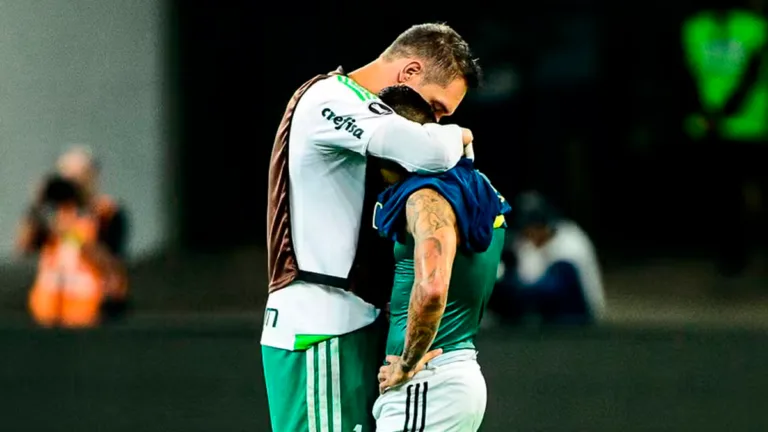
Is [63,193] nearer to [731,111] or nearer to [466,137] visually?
[466,137]

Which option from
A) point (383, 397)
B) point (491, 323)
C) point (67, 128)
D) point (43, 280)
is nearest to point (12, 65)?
point (67, 128)

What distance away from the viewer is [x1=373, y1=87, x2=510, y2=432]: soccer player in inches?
103

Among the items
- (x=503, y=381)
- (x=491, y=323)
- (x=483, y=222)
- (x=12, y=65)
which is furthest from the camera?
(x=12, y=65)

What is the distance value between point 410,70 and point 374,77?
10cm

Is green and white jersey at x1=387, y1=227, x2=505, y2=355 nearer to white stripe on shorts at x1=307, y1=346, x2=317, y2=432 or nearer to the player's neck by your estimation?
white stripe on shorts at x1=307, y1=346, x2=317, y2=432

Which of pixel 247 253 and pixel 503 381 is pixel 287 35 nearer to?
pixel 247 253

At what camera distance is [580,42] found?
798 centimetres

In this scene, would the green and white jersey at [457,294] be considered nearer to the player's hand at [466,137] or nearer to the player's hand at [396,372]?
the player's hand at [396,372]

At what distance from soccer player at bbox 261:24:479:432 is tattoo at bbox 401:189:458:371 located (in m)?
0.26

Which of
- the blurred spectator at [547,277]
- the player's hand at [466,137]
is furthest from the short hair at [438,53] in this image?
the blurred spectator at [547,277]

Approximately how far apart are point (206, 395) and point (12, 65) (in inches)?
119

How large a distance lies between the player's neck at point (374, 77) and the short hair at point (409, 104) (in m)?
0.06

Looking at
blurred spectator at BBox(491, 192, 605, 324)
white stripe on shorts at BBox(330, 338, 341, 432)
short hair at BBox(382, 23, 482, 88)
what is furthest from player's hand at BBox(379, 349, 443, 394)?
blurred spectator at BBox(491, 192, 605, 324)

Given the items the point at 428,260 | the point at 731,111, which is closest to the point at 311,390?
the point at 428,260
